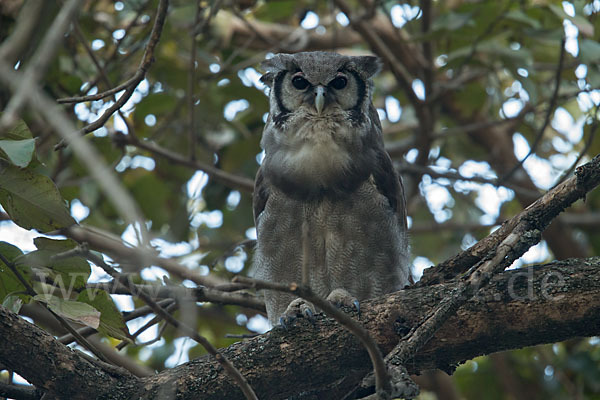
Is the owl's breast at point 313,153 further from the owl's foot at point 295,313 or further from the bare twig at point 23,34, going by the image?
the bare twig at point 23,34

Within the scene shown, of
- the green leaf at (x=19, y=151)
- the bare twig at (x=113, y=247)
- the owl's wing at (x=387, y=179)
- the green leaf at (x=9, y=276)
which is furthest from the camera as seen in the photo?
the owl's wing at (x=387, y=179)

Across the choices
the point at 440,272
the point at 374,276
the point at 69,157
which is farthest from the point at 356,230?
the point at 69,157

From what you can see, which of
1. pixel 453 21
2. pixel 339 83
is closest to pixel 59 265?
pixel 339 83

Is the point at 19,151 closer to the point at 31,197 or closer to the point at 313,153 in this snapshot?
the point at 31,197

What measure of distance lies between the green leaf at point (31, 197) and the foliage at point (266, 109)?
1.35ft

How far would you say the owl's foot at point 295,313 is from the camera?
285cm

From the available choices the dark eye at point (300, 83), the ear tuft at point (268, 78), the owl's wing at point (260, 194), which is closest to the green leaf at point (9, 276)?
the owl's wing at point (260, 194)

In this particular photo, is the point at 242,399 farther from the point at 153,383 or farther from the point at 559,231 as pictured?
the point at 559,231

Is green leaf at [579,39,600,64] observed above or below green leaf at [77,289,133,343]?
above

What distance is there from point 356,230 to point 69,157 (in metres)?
2.13

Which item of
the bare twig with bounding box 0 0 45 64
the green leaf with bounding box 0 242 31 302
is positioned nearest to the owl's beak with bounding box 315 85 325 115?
the green leaf with bounding box 0 242 31 302

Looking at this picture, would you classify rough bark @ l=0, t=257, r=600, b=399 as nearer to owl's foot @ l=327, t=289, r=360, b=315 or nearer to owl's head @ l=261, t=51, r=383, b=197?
owl's foot @ l=327, t=289, r=360, b=315

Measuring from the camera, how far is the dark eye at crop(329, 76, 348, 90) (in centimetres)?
391

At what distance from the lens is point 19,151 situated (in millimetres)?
2139
